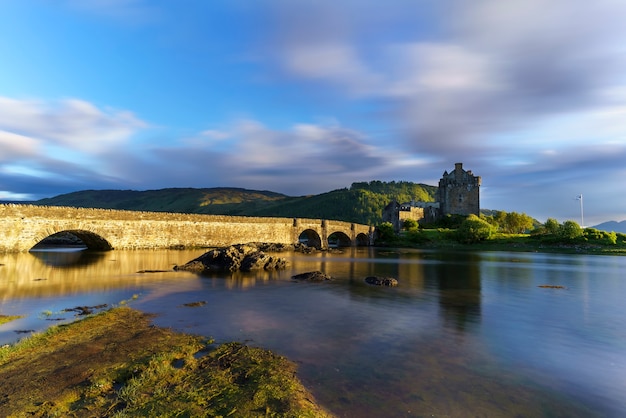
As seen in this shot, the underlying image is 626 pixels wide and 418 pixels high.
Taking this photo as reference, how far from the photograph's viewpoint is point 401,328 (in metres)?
12.7

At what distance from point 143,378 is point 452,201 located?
112 meters

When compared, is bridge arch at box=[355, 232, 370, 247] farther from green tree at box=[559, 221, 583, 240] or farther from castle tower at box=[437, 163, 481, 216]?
green tree at box=[559, 221, 583, 240]

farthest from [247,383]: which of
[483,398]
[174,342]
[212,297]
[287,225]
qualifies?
[287,225]

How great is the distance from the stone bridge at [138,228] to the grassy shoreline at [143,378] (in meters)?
27.5

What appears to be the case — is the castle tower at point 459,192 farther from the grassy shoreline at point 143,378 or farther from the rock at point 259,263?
the grassy shoreline at point 143,378

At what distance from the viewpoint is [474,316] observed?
1529 centimetres

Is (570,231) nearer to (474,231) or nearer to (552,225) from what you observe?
(552,225)

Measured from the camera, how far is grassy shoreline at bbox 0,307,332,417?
621 centimetres

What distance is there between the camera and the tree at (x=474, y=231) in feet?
243

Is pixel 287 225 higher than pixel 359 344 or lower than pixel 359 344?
higher

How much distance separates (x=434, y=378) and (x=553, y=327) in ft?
29.3

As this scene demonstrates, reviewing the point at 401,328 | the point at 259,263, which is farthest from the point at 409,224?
the point at 401,328

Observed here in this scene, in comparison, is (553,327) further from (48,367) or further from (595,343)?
(48,367)

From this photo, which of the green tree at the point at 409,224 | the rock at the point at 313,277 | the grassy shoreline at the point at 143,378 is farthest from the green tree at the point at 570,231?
the grassy shoreline at the point at 143,378
